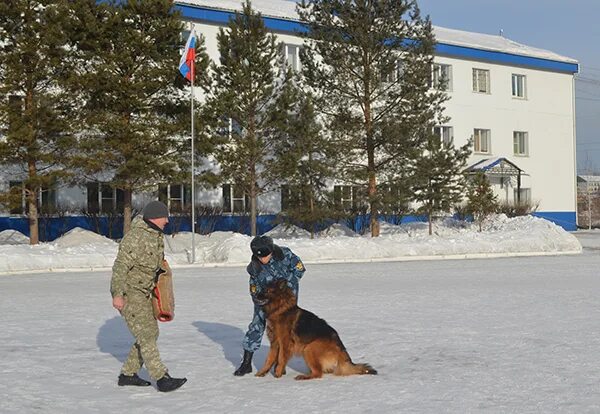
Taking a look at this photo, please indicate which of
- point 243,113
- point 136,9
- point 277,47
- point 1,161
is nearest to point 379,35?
point 277,47

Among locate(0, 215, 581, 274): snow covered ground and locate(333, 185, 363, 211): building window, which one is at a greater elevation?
locate(333, 185, 363, 211): building window

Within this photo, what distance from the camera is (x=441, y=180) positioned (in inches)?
1383

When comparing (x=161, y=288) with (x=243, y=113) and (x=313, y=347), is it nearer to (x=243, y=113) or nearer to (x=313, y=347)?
(x=313, y=347)

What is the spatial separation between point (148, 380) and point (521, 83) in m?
45.9

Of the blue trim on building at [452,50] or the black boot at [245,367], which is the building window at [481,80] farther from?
the black boot at [245,367]

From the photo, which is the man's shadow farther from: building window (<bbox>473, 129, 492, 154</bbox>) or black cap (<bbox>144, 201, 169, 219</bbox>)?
building window (<bbox>473, 129, 492, 154</bbox>)

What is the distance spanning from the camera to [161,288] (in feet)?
22.8

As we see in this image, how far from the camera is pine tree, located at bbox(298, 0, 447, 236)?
1184 inches

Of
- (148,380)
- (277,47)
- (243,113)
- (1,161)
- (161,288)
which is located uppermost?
(277,47)

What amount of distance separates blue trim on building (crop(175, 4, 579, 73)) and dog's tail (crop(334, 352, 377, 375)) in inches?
1022

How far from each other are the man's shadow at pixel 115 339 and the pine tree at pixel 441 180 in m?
22.0

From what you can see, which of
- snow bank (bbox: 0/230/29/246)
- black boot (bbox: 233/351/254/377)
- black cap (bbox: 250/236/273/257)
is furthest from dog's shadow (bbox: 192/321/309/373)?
snow bank (bbox: 0/230/29/246)

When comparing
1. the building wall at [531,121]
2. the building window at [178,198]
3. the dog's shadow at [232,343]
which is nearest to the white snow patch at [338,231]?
the building window at [178,198]

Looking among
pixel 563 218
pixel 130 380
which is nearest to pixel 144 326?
pixel 130 380
